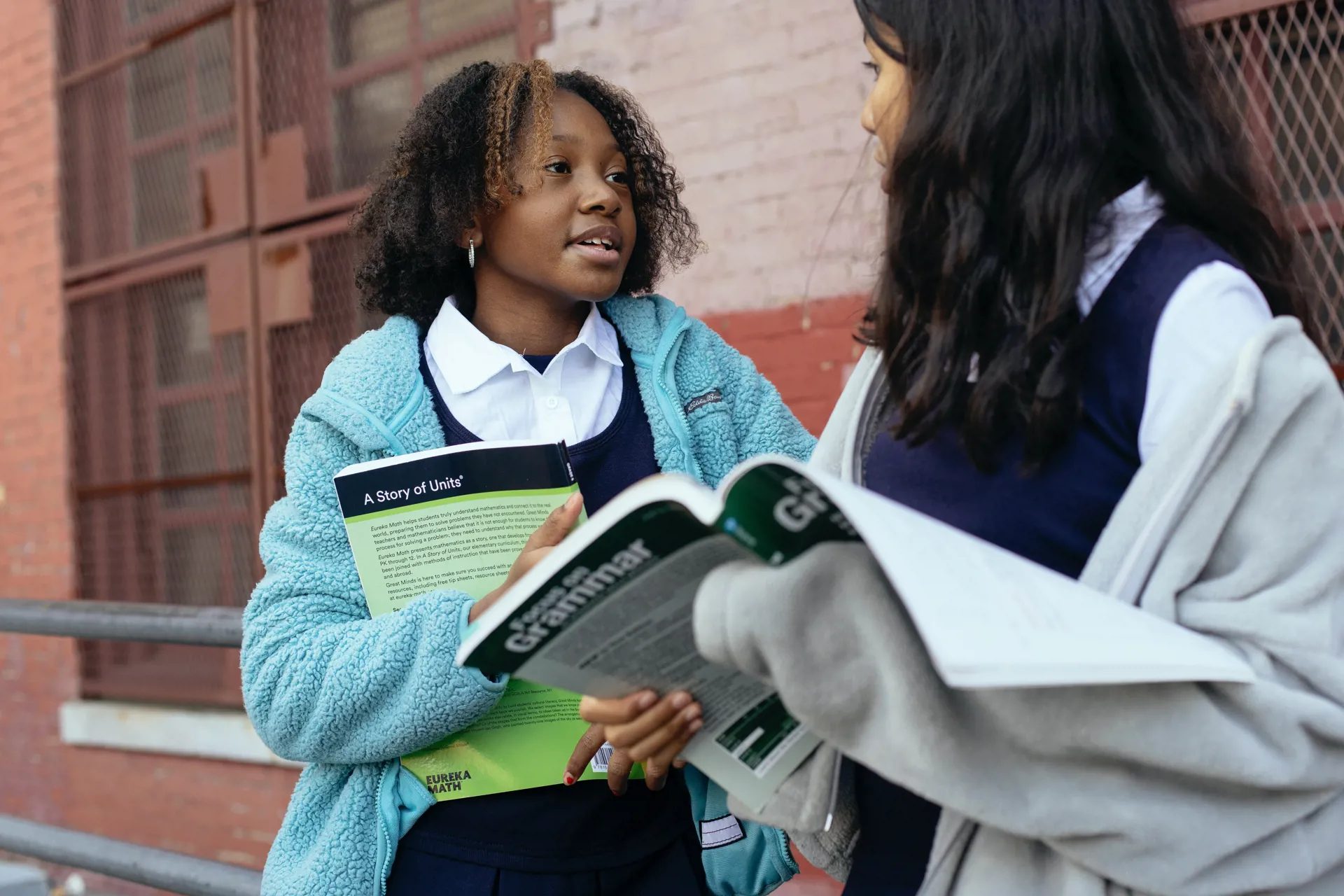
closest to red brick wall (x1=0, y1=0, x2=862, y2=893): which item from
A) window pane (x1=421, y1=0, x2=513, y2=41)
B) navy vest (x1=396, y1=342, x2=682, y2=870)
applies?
window pane (x1=421, y1=0, x2=513, y2=41)

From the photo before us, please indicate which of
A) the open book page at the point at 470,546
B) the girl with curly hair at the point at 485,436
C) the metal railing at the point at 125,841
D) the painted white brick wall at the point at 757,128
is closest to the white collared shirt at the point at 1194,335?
the girl with curly hair at the point at 485,436

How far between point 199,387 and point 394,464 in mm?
4174

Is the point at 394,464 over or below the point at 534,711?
over

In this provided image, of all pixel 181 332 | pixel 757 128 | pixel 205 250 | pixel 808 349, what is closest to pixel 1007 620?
pixel 808 349

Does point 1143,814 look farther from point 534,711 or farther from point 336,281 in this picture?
point 336,281

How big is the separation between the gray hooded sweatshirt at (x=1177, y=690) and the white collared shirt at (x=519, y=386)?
2.56 feet

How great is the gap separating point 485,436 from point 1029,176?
84 cm

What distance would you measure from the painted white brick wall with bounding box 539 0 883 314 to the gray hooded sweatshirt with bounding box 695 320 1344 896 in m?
2.22

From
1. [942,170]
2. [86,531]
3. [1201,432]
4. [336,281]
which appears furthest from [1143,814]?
[86,531]

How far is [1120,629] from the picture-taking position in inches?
34.4

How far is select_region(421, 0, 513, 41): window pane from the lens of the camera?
4.23m

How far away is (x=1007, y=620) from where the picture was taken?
2.75 ft

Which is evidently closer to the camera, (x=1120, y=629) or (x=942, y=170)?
(x=1120, y=629)

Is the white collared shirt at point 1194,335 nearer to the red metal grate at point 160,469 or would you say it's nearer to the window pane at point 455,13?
the window pane at point 455,13
